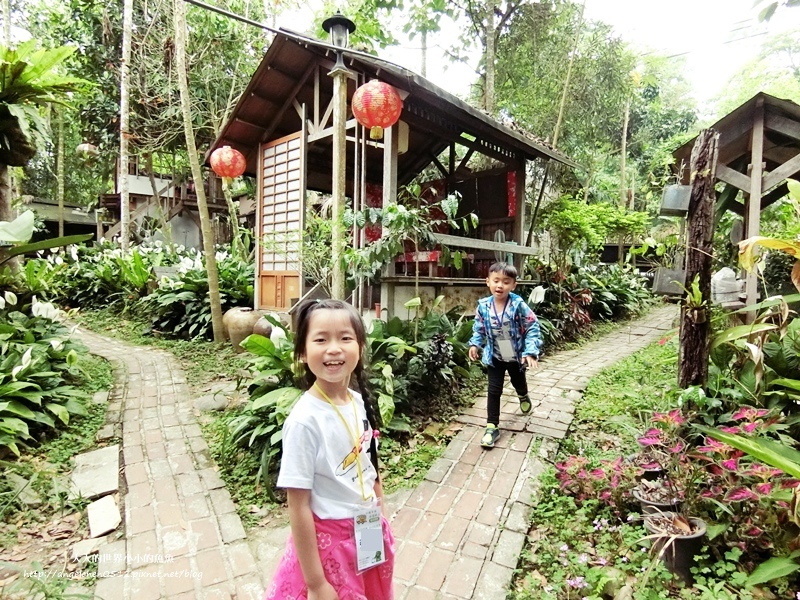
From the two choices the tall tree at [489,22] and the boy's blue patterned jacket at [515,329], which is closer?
the boy's blue patterned jacket at [515,329]

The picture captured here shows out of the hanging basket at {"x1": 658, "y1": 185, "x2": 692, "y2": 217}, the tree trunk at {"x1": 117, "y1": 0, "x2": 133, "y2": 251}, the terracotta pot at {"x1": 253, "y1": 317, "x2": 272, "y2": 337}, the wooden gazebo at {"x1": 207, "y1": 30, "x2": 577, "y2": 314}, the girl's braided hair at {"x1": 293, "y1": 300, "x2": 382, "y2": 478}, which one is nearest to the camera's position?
the girl's braided hair at {"x1": 293, "y1": 300, "x2": 382, "y2": 478}

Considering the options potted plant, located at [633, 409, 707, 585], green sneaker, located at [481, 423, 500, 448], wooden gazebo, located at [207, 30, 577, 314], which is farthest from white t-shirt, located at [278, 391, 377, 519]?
wooden gazebo, located at [207, 30, 577, 314]

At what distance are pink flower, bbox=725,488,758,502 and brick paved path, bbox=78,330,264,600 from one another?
2.45 m

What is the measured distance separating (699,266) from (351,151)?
586 cm

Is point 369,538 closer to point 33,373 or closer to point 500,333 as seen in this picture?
point 500,333

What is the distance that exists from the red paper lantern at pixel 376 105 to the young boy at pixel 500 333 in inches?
86.0

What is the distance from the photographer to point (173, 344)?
7.02 m

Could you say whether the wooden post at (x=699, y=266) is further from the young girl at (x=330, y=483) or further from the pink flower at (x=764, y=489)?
the young girl at (x=330, y=483)

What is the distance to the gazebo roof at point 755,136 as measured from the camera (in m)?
4.58

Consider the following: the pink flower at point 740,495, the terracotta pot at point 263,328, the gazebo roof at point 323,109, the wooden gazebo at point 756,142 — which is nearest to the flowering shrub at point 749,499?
the pink flower at point 740,495

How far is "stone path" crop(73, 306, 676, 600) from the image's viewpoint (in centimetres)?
223

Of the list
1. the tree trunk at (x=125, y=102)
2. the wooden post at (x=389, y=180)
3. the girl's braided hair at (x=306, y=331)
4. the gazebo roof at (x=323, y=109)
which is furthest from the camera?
the tree trunk at (x=125, y=102)

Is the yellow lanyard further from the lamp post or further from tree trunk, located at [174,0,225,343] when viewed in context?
tree trunk, located at [174,0,225,343]

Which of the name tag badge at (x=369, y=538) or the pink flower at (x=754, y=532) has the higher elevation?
the name tag badge at (x=369, y=538)
